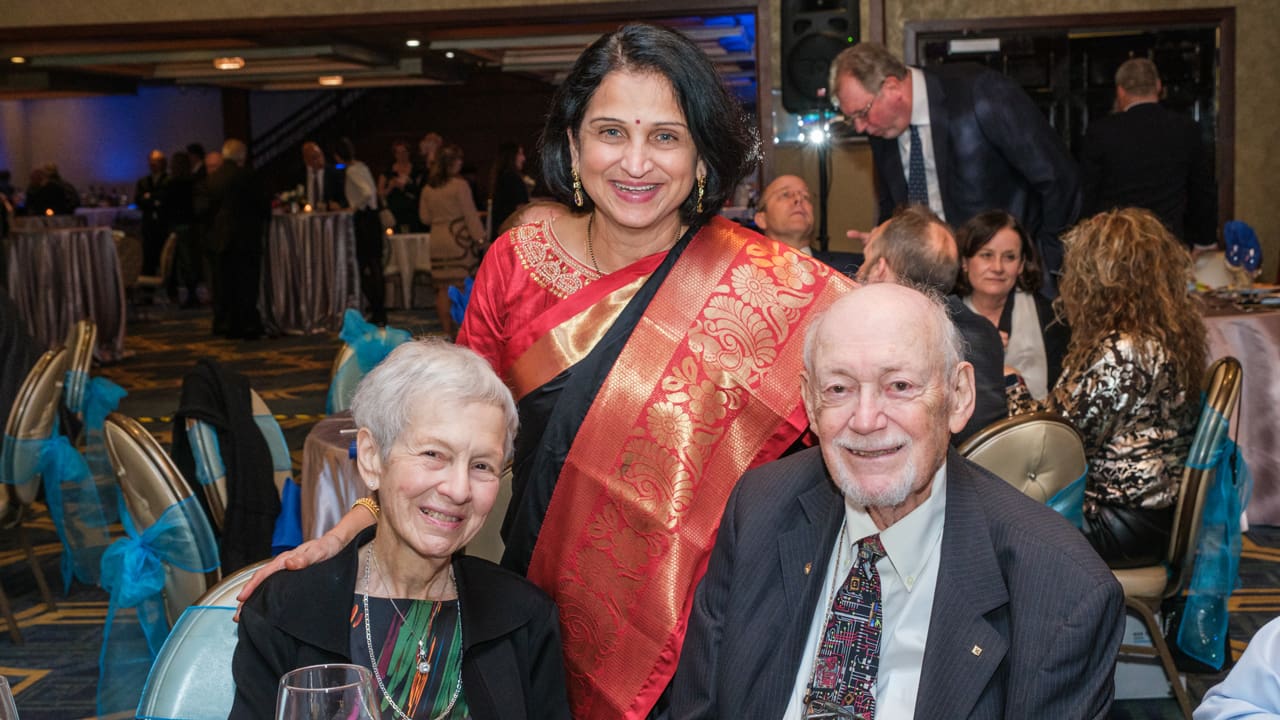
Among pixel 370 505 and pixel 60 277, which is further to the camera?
pixel 60 277

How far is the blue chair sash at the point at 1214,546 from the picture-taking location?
276cm

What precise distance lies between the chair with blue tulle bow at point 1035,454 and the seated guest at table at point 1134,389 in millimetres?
525

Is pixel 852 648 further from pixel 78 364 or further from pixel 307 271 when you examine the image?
pixel 307 271

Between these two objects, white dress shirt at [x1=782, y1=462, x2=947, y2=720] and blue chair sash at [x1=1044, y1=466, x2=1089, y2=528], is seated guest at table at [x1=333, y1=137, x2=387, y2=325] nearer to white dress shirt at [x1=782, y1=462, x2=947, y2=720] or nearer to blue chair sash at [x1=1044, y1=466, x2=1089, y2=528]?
blue chair sash at [x1=1044, y1=466, x2=1089, y2=528]

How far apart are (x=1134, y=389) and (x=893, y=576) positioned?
166 cm

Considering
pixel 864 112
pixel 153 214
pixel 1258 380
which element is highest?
pixel 153 214

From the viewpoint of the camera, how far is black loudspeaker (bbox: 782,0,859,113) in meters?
6.12

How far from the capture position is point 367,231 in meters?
10.7

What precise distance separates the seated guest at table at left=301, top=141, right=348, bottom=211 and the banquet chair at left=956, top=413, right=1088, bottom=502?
9405 mm

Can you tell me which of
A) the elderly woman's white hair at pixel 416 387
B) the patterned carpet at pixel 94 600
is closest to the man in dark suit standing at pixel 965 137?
the patterned carpet at pixel 94 600

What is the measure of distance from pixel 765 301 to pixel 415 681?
690 mm

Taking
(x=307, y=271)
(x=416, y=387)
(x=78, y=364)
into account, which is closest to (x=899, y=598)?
(x=416, y=387)

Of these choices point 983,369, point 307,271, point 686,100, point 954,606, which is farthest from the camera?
point 307,271

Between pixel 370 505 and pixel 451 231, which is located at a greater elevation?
pixel 451 231
